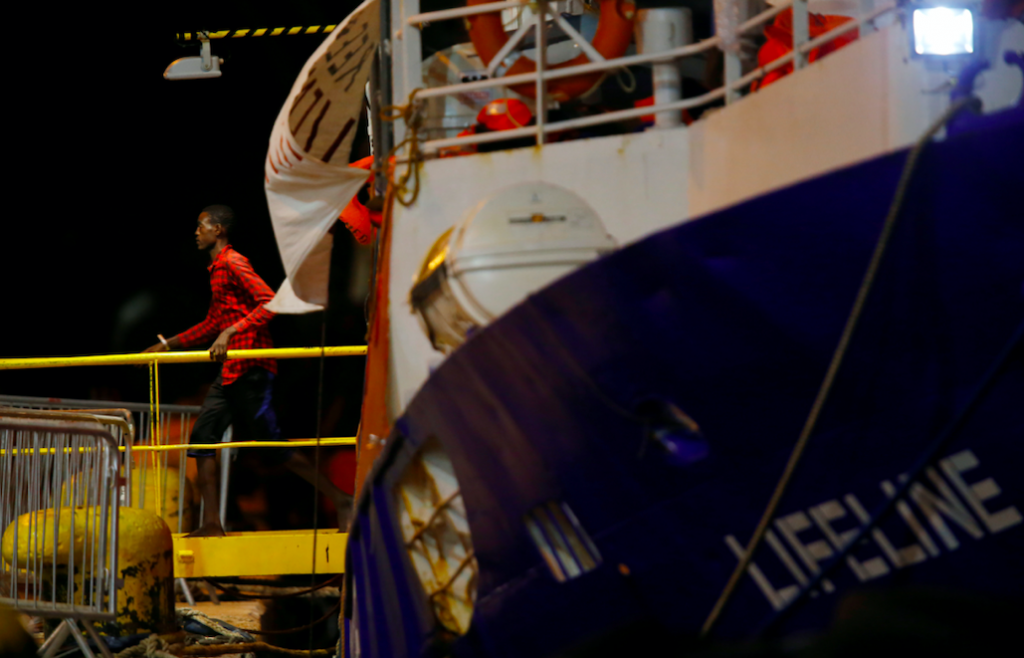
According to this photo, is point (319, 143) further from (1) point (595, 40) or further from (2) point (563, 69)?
(2) point (563, 69)

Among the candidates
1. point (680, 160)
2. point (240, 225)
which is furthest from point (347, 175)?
point (240, 225)

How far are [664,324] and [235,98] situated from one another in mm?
8794

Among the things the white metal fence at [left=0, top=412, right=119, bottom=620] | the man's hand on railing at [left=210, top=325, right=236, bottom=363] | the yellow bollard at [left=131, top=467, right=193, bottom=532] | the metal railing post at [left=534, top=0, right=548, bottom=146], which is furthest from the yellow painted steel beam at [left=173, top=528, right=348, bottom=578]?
the metal railing post at [left=534, top=0, right=548, bottom=146]

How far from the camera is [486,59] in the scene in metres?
4.28

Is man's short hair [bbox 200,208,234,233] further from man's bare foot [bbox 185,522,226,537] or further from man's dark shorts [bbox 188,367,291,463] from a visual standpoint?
man's bare foot [bbox 185,522,226,537]

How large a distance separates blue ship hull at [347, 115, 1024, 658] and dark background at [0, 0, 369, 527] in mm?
7429

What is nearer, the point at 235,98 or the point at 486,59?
the point at 486,59

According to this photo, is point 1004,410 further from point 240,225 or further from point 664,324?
point 240,225

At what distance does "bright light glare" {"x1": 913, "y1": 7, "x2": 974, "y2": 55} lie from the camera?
266 centimetres

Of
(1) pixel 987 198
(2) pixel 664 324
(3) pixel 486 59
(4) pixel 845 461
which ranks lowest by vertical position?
(4) pixel 845 461

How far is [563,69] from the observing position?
3.59m

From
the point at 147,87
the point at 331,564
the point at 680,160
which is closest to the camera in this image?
the point at 680,160

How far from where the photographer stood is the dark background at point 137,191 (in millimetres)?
10086

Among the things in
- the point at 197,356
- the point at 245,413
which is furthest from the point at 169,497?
the point at 197,356
